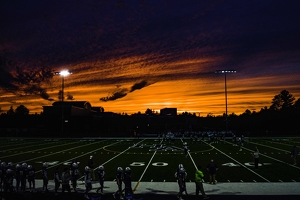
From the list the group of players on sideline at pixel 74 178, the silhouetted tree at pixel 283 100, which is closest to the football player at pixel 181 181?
the group of players on sideline at pixel 74 178

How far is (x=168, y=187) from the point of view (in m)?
14.3

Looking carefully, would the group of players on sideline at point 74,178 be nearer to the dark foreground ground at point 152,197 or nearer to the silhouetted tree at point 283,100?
the dark foreground ground at point 152,197

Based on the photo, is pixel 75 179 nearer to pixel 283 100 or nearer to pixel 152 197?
pixel 152 197

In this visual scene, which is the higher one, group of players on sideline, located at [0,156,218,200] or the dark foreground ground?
group of players on sideline, located at [0,156,218,200]

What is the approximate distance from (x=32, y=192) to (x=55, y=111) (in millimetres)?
74447

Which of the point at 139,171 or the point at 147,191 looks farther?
the point at 139,171

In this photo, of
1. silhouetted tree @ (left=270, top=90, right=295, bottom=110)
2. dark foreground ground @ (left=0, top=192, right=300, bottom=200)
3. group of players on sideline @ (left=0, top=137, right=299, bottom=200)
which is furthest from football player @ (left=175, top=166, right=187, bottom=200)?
silhouetted tree @ (left=270, top=90, right=295, bottom=110)

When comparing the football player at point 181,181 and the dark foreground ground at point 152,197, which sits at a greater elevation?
the football player at point 181,181

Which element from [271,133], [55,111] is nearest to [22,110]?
[55,111]

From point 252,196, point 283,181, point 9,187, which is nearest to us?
point 252,196

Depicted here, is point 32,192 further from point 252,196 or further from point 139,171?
point 252,196

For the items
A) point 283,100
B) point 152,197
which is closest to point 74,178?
point 152,197

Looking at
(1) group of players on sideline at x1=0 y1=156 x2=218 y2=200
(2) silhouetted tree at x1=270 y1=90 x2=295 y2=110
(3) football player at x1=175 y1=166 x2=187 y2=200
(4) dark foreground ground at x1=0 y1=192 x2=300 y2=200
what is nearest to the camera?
(4) dark foreground ground at x1=0 y1=192 x2=300 y2=200

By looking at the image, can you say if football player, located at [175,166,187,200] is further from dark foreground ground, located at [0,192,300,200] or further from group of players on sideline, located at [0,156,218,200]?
dark foreground ground, located at [0,192,300,200]
